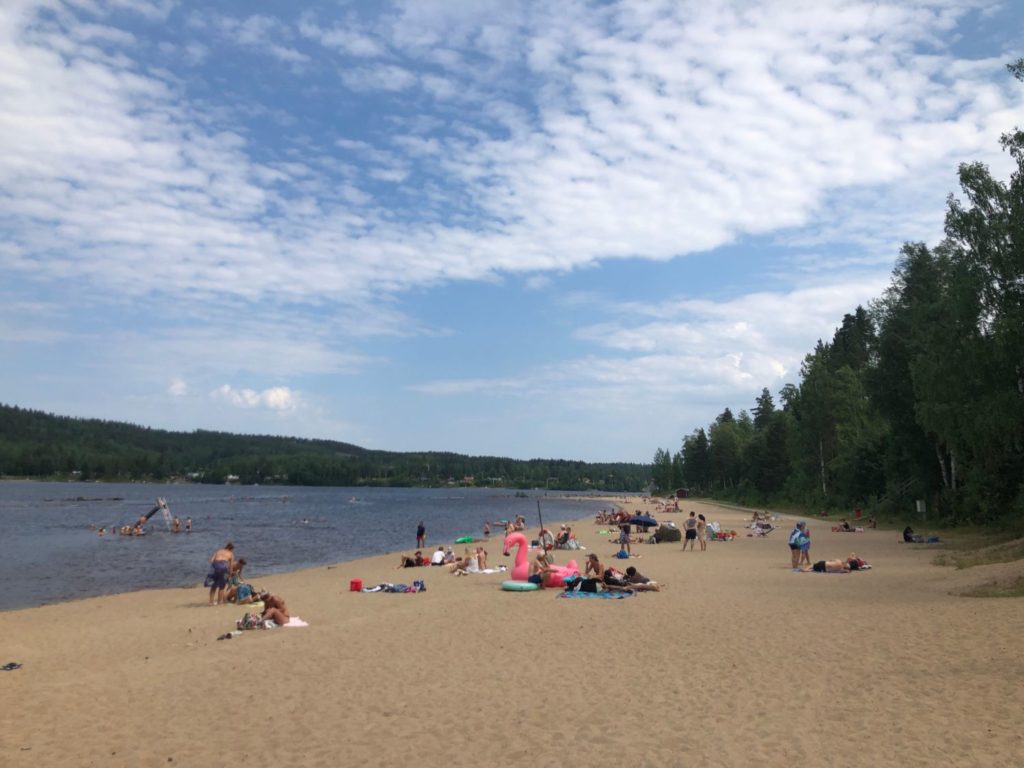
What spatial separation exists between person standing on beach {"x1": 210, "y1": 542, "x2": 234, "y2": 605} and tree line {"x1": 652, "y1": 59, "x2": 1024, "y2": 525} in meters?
24.6

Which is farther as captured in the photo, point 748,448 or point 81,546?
point 748,448

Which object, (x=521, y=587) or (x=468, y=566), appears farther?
(x=468, y=566)

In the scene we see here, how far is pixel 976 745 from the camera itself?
6.84m

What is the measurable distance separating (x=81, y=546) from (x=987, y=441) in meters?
44.7

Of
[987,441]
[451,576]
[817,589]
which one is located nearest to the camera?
[817,589]

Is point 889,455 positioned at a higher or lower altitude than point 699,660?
higher

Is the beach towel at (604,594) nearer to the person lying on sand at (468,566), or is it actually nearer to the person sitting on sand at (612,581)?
the person sitting on sand at (612,581)

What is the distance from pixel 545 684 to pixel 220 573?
475 inches

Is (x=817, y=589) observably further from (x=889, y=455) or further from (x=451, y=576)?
(x=889, y=455)

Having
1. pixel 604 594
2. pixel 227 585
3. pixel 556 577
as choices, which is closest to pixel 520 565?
pixel 556 577

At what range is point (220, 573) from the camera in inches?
746

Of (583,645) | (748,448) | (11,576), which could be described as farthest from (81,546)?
(748,448)

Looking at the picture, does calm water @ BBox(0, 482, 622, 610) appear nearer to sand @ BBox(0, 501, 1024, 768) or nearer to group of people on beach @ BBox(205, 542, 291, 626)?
group of people on beach @ BBox(205, 542, 291, 626)

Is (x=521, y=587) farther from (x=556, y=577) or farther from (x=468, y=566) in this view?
(x=468, y=566)
